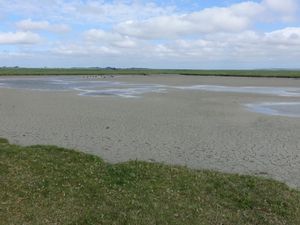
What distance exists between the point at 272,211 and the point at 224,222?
3.81 ft

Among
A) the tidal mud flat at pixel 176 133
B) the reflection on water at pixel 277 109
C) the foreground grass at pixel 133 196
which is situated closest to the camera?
the foreground grass at pixel 133 196

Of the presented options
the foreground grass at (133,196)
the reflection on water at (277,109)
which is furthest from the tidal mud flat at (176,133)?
the foreground grass at (133,196)

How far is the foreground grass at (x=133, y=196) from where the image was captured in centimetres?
780

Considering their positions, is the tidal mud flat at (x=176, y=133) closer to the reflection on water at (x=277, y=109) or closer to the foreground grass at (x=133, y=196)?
the reflection on water at (x=277, y=109)

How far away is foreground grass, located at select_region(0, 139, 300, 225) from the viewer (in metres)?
7.80

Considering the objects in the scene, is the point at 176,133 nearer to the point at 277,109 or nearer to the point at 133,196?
the point at 133,196

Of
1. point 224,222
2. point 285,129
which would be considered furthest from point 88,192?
point 285,129

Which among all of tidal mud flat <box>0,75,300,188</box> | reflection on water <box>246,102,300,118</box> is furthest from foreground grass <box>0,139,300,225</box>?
reflection on water <box>246,102,300,118</box>

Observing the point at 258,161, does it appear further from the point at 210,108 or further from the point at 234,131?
Answer: the point at 210,108

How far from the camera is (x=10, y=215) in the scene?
770 centimetres

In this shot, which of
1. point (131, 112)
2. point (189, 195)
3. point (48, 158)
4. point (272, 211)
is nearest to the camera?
point (272, 211)

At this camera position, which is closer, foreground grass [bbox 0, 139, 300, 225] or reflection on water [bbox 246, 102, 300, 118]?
foreground grass [bbox 0, 139, 300, 225]

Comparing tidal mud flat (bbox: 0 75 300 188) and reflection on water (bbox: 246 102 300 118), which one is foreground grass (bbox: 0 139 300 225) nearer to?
tidal mud flat (bbox: 0 75 300 188)

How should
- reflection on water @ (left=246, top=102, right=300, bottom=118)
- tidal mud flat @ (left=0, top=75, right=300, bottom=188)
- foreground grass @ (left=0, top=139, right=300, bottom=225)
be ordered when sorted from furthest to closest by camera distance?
reflection on water @ (left=246, top=102, right=300, bottom=118) → tidal mud flat @ (left=0, top=75, right=300, bottom=188) → foreground grass @ (left=0, top=139, right=300, bottom=225)
